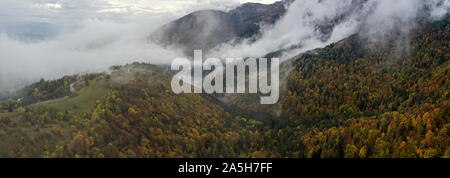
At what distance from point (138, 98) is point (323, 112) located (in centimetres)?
14401

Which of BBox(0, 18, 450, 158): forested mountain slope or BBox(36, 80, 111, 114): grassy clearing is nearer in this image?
BBox(0, 18, 450, 158): forested mountain slope

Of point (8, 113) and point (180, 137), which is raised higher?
point (8, 113)

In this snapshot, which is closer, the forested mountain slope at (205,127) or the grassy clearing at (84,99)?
the forested mountain slope at (205,127)

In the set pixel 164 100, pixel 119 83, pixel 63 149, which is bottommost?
pixel 63 149

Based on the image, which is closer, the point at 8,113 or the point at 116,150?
the point at 116,150

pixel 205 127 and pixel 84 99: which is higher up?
pixel 84 99

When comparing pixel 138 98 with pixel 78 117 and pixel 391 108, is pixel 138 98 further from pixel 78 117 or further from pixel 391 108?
pixel 391 108

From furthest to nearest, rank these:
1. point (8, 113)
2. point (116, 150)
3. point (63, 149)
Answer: point (8, 113) → point (116, 150) → point (63, 149)

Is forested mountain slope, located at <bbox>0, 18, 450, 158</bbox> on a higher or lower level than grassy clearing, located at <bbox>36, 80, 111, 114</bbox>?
lower

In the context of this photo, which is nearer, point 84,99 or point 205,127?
point 84,99

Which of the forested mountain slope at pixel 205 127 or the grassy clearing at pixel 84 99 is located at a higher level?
the grassy clearing at pixel 84 99

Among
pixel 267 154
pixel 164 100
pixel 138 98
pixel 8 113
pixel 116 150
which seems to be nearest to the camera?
pixel 116 150
